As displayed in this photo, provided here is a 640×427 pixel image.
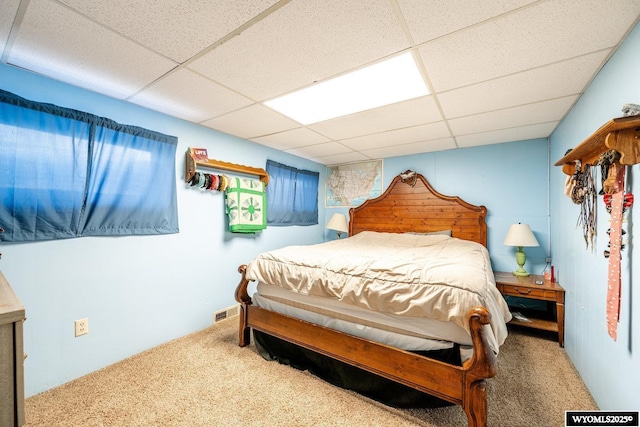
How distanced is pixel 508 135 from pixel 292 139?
242 cm

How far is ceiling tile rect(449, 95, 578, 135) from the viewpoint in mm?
2127

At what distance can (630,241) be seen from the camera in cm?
126

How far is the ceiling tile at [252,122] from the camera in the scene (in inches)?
92.6

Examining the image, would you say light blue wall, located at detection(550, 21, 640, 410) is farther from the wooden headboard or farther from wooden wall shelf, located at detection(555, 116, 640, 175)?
the wooden headboard

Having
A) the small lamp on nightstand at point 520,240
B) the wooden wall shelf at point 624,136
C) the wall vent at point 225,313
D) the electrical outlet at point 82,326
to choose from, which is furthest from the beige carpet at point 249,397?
the wooden wall shelf at point 624,136

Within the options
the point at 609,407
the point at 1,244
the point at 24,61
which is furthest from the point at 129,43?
the point at 609,407

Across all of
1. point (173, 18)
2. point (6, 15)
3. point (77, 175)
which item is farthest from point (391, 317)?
point (6, 15)

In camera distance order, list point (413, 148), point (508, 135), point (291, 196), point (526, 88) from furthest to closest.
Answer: point (291, 196), point (413, 148), point (508, 135), point (526, 88)

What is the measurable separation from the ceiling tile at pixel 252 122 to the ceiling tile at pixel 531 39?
4.43ft

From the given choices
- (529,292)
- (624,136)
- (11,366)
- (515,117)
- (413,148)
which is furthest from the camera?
(413,148)

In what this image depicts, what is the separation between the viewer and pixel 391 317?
Answer: 1.67 meters

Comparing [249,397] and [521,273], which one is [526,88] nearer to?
→ [521,273]

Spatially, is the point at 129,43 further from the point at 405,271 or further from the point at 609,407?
the point at 609,407

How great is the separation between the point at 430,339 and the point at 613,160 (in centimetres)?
130
